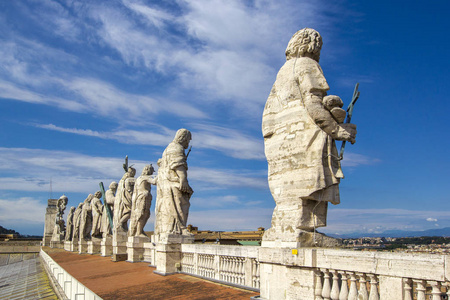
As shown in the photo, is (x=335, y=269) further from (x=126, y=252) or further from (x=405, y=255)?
(x=126, y=252)

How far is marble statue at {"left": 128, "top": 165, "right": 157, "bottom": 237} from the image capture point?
46.0 feet

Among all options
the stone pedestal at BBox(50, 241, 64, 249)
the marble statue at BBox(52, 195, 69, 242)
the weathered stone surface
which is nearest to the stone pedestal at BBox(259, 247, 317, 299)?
the stone pedestal at BBox(50, 241, 64, 249)

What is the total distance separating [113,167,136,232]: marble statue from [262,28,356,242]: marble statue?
37.4ft

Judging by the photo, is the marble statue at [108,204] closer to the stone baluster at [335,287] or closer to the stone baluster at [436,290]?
the stone baluster at [335,287]

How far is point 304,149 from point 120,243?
1172cm

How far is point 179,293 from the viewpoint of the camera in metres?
7.24

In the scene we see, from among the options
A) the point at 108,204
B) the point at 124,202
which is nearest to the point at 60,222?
the point at 108,204

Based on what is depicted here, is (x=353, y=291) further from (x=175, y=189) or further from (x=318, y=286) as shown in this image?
(x=175, y=189)

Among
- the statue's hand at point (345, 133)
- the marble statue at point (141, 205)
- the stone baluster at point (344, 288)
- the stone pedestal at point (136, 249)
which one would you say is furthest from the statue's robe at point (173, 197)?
the stone baluster at point (344, 288)

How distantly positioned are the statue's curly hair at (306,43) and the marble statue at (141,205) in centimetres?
893

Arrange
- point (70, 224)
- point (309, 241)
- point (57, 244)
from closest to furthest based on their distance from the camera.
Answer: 1. point (309, 241)
2. point (70, 224)
3. point (57, 244)

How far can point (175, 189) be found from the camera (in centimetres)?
1056

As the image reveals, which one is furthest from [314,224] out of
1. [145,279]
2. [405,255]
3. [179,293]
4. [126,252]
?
[126,252]

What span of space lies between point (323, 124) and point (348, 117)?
483 mm
